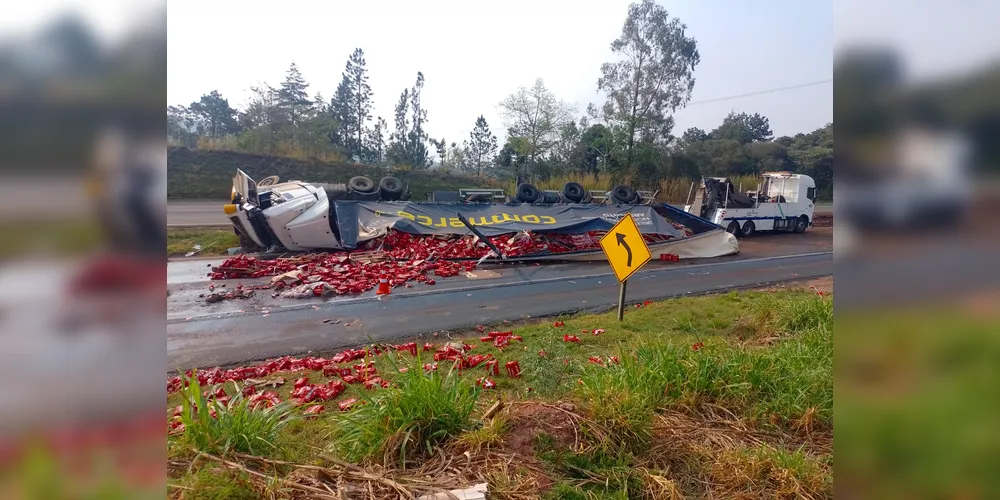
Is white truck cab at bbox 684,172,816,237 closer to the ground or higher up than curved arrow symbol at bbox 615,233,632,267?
higher up

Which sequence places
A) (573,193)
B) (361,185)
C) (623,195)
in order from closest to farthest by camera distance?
(361,185) → (623,195) → (573,193)

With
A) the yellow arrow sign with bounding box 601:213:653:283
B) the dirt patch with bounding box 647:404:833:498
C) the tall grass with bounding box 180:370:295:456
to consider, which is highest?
the yellow arrow sign with bounding box 601:213:653:283

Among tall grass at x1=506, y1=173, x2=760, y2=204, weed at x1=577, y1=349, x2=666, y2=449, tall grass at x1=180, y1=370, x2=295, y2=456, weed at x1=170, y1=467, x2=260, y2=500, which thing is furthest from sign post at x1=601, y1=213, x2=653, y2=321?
tall grass at x1=506, y1=173, x2=760, y2=204

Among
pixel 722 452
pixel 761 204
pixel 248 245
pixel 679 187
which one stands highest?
pixel 679 187

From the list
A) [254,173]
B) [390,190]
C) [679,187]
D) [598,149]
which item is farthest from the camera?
[598,149]

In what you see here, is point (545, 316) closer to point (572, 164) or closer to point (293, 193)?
point (293, 193)

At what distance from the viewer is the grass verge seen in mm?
3105

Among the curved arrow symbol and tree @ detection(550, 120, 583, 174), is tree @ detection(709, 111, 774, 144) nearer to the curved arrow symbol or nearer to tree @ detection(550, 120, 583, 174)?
tree @ detection(550, 120, 583, 174)

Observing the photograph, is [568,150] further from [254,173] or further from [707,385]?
[707,385]

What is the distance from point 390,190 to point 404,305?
1137cm

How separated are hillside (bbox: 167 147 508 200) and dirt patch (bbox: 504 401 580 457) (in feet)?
108

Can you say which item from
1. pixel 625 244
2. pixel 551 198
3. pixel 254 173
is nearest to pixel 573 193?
pixel 551 198

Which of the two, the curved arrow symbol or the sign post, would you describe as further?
the curved arrow symbol

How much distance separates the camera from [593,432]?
364cm
